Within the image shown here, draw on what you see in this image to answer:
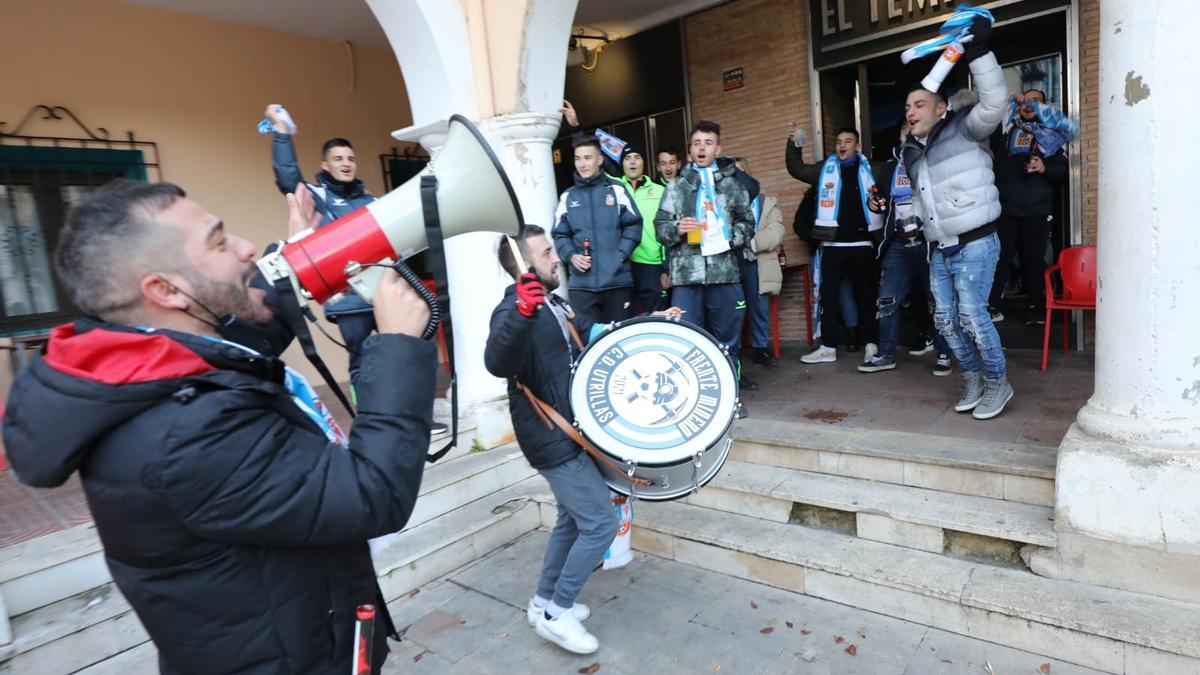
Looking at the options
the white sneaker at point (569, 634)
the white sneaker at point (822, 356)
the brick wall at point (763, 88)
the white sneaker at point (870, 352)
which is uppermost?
the brick wall at point (763, 88)

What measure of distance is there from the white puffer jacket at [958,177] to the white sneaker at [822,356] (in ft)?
8.28

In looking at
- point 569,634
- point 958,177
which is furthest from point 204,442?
point 958,177

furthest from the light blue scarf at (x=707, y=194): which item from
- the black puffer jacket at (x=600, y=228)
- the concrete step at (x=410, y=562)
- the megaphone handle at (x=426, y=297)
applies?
the megaphone handle at (x=426, y=297)

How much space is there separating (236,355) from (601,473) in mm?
2060

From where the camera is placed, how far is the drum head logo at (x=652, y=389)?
2.74 meters

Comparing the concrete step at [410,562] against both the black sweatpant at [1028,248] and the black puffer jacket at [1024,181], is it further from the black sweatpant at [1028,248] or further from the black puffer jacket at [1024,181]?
the black puffer jacket at [1024,181]

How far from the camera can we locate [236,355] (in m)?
1.27

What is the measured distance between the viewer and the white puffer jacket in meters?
3.87

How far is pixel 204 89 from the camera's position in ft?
22.0

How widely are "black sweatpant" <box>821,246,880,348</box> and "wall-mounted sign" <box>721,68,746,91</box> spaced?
2.29m

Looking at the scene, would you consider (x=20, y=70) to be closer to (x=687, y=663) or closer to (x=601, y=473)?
(x=601, y=473)

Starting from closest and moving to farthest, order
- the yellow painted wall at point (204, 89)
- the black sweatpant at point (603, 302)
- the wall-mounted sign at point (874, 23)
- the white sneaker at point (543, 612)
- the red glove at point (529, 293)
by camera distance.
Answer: the red glove at point (529, 293) < the white sneaker at point (543, 612) < the black sweatpant at point (603, 302) < the yellow painted wall at point (204, 89) < the wall-mounted sign at point (874, 23)

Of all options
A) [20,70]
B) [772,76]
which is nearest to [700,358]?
[772,76]

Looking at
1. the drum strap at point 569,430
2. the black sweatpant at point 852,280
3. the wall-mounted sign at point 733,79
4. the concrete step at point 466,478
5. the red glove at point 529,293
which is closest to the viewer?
the red glove at point 529,293
